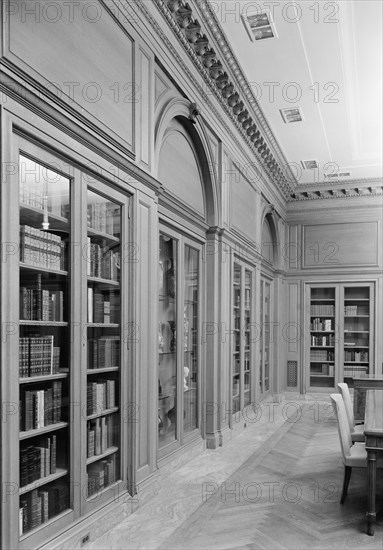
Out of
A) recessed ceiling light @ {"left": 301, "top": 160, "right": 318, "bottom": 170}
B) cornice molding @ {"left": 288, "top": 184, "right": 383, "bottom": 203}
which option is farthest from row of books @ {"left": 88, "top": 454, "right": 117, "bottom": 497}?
cornice molding @ {"left": 288, "top": 184, "right": 383, "bottom": 203}

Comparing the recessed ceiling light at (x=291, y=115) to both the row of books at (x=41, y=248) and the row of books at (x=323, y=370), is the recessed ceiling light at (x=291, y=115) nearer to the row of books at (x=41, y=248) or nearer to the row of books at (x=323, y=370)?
the row of books at (x=41, y=248)

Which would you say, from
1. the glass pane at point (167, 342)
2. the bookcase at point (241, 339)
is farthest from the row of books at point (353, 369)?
A: the glass pane at point (167, 342)

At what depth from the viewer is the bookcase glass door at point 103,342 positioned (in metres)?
3.28

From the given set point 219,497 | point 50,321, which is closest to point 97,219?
point 50,321

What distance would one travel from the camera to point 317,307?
10.5 meters

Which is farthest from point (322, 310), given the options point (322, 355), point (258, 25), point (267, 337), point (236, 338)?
point (258, 25)

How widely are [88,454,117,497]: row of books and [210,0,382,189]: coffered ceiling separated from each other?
3.77 metres

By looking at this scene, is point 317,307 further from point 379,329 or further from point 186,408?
point 186,408

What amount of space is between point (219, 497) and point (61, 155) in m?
2.97

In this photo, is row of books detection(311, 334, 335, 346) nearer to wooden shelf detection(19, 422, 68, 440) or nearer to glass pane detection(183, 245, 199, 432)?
glass pane detection(183, 245, 199, 432)

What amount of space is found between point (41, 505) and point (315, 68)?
4.90m

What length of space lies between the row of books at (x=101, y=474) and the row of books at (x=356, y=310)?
756 cm

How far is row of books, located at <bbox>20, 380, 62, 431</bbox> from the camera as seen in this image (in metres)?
2.64

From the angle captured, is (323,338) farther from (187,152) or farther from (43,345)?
(43,345)
